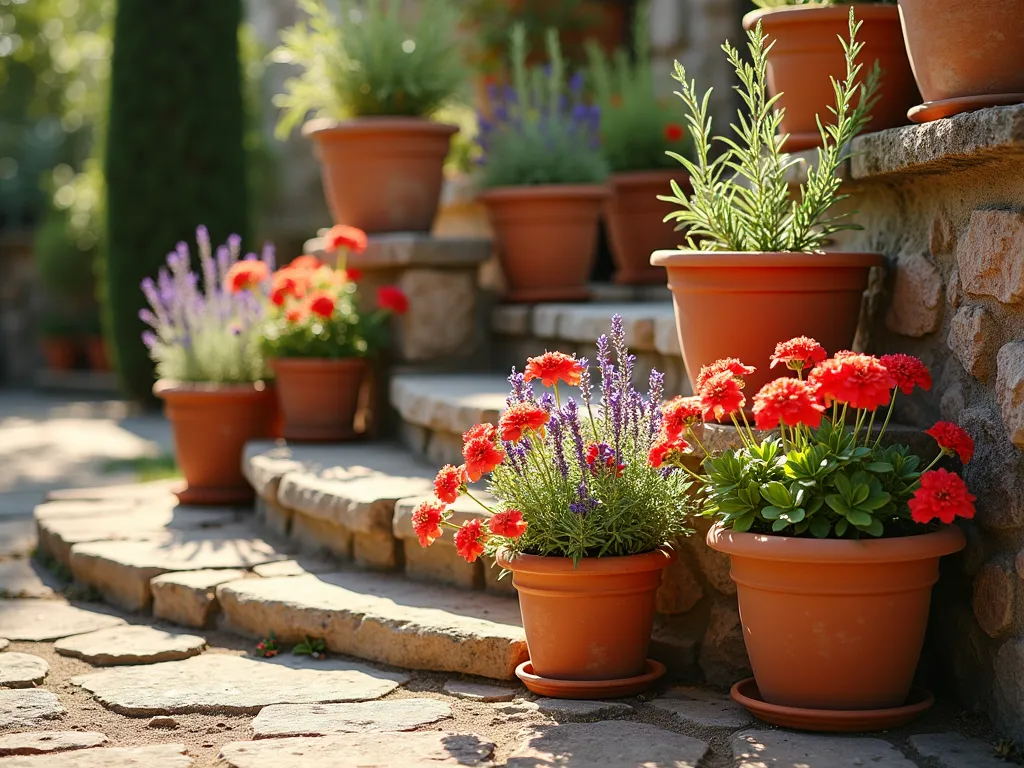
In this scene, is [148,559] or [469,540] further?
[148,559]

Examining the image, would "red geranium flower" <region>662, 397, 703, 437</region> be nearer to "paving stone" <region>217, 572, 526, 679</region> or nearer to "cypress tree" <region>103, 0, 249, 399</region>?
"paving stone" <region>217, 572, 526, 679</region>

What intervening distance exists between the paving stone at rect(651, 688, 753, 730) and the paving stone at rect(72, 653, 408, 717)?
0.61 m

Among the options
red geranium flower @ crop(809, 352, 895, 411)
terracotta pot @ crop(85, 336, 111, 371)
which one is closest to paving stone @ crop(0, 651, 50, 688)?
red geranium flower @ crop(809, 352, 895, 411)

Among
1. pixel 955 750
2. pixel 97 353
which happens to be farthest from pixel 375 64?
pixel 97 353

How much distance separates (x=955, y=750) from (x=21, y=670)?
211 centimetres

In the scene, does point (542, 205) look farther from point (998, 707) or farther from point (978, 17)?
point (998, 707)

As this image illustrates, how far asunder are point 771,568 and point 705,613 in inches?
19.5

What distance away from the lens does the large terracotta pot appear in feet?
9.09

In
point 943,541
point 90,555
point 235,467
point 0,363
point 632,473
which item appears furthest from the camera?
point 0,363

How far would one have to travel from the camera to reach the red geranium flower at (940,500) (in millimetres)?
2326

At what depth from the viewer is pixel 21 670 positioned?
3045 millimetres

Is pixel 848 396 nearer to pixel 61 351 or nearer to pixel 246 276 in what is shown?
pixel 246 276

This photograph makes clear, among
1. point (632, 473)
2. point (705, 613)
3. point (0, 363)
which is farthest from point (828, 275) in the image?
point (0, 363)

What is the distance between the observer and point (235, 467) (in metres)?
4.59
